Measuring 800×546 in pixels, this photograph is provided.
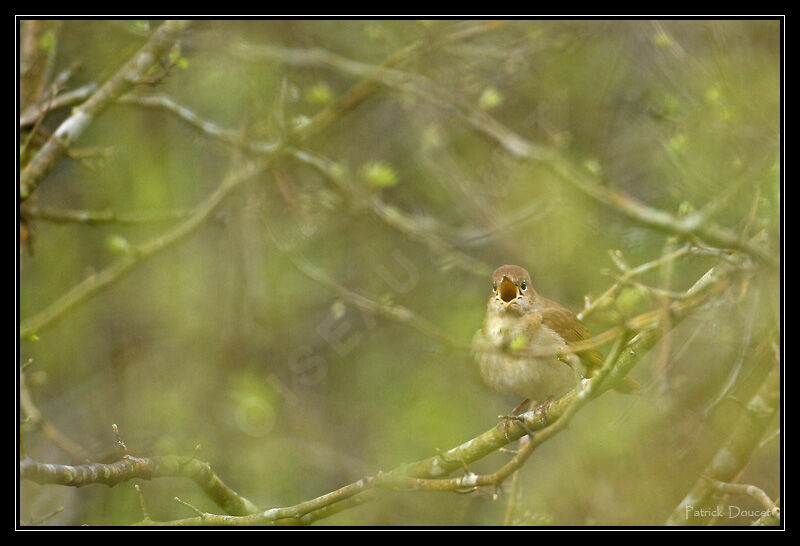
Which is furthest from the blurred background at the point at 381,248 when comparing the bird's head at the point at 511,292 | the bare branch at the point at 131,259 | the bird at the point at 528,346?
the bird's head at the point at 511,292

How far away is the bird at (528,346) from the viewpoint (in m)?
5.28

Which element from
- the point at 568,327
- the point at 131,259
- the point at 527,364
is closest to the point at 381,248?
the point at 131,259

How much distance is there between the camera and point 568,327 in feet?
18.3

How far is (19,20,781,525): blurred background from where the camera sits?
5.75 metres

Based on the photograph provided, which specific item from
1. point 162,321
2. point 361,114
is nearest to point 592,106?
point 361,114

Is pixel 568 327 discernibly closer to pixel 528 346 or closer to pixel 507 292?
pixel 528 346

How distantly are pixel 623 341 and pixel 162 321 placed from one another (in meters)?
5.25

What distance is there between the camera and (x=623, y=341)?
149 inches

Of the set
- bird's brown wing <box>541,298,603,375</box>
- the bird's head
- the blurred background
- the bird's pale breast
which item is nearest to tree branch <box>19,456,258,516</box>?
the blurred background

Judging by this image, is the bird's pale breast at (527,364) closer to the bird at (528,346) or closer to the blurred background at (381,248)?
the bird at (528,346)

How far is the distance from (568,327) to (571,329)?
0.02m

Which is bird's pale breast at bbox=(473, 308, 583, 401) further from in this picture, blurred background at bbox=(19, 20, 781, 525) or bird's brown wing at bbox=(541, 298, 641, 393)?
blurred background at bbox=(19, 20, 781, 525)

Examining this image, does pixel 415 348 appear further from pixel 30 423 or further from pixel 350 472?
pixel 30 423

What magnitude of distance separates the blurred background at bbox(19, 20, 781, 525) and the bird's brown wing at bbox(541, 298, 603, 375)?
17 centimetres
